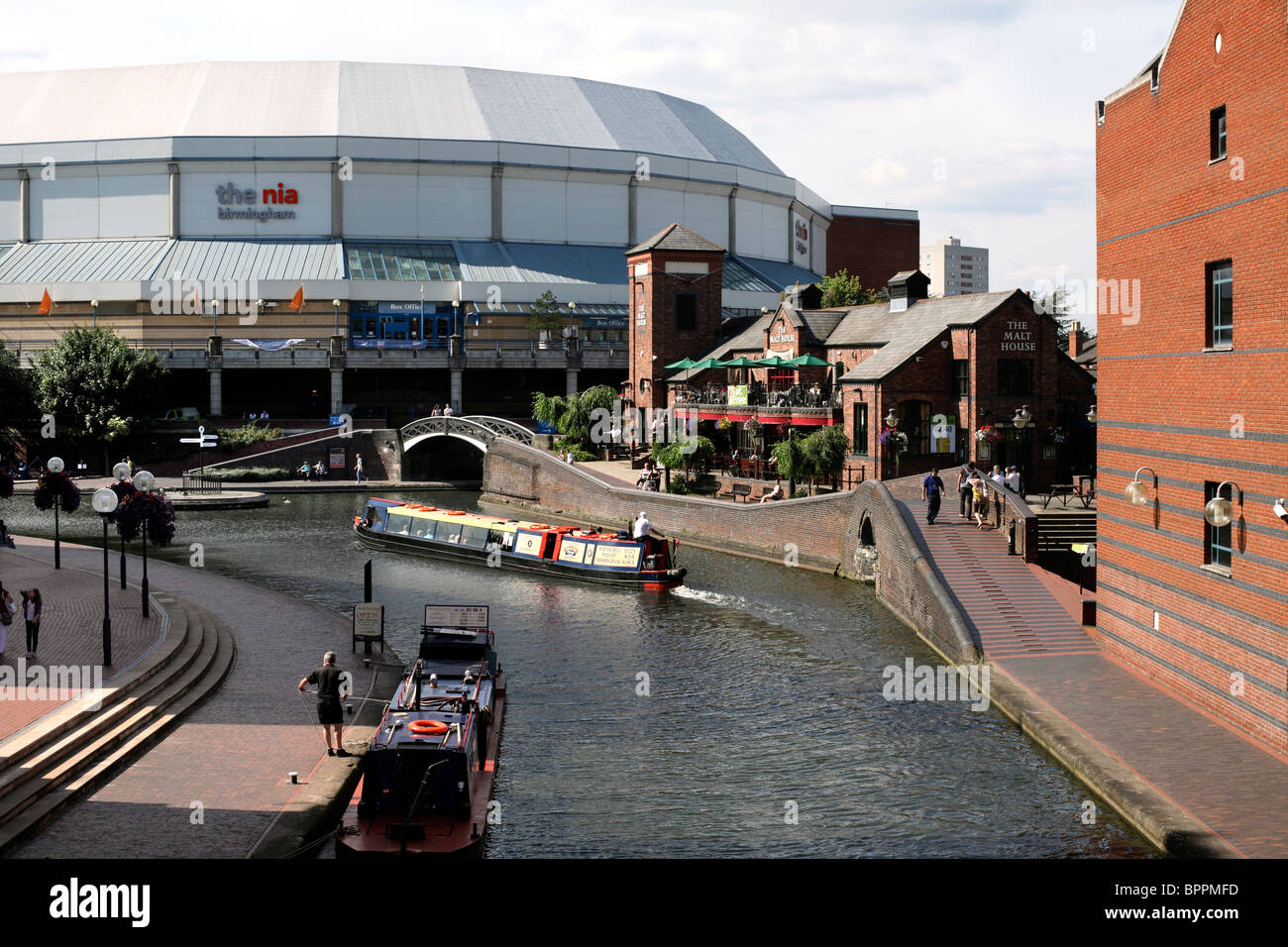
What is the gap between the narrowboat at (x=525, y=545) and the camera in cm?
4153

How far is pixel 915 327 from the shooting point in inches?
2082

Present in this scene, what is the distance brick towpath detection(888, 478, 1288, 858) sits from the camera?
1834 cm

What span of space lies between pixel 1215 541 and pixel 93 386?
6769 centimetres

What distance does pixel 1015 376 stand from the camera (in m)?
50.1

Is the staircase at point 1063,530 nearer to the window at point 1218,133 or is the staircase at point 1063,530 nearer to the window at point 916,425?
the window at point 916,425

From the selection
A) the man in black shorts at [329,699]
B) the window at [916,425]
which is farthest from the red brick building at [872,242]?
the man in black shorts at [329,699]

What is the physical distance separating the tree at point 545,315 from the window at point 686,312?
20.6 meters

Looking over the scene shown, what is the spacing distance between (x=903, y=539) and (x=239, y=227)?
76.3 m

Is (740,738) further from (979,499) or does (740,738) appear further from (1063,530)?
(979,499)

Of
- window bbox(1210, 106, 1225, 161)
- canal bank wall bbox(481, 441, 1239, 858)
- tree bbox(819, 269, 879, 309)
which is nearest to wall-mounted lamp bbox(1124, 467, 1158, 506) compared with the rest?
canal bank wall bbox(481, 441, 1239, 858)

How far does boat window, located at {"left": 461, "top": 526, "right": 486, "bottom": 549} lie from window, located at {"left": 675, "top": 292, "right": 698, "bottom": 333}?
2675cm

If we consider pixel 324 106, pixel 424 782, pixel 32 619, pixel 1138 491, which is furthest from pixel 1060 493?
pixel 324 106

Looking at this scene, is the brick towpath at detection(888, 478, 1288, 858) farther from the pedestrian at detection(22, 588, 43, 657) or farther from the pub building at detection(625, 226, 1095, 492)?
the pedestrian at detection(22, 588, 43, 657)

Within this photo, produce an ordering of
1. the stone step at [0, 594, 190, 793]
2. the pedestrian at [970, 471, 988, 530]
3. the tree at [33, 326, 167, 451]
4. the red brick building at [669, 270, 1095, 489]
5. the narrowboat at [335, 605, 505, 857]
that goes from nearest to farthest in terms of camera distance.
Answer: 1. the narrowboat at [335, 605, 505, 857]
2. the stone step at [0, 594, 190, 793]
3. the pedestrian at [970, 471, 988, 530]
4. the red brick building at [669, 270, 1095, 489]
5. the tree at [33, 326, 167, 451]
